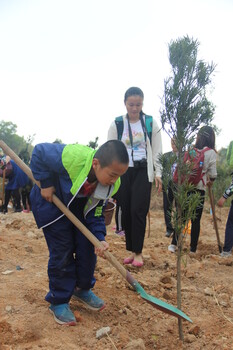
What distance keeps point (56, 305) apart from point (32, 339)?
35cm

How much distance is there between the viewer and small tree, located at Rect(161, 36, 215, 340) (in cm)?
258

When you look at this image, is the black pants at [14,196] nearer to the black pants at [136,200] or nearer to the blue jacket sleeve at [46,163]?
the black pants at [136,200]

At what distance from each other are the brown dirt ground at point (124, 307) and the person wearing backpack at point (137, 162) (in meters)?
0.52

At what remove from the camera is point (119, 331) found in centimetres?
262

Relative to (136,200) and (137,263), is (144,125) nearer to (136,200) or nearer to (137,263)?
(136,200)

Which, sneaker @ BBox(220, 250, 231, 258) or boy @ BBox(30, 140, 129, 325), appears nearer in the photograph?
boy @ BBox(30, 140, 129, 325)

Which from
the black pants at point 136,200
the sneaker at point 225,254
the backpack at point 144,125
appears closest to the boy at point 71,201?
the black pants at point 136,200

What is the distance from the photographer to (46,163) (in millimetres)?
2584

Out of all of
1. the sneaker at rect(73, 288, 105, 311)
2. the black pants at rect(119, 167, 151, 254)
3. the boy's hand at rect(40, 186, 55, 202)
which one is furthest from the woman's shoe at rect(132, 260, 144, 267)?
the boy's hand at rect(40, 186, 55, 202)

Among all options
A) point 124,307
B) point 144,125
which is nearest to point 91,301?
point 124,307

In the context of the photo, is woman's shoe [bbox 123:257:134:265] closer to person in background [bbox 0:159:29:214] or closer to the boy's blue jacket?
the boy's blue jacket

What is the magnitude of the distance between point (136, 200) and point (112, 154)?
5.26ft

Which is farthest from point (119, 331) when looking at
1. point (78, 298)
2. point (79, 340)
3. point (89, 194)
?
point (89, 194)

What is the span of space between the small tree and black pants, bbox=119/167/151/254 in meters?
1.32
